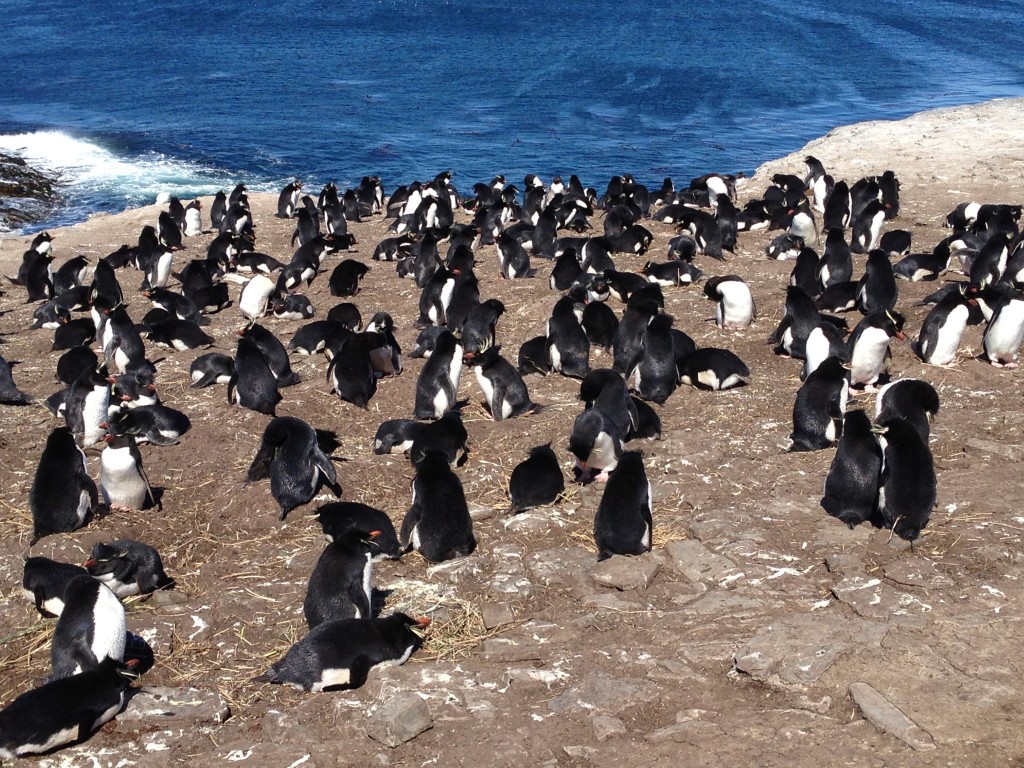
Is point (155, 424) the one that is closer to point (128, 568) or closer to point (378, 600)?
point (128, 568)

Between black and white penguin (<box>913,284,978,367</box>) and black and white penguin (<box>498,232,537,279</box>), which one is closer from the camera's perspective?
black and white penguin (<box>913,284,978,367</box>)

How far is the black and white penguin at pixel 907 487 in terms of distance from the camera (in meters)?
7.47

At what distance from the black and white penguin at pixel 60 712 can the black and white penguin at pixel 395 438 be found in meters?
4.00

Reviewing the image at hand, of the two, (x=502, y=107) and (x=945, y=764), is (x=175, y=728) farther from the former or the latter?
(x=502, y=107)

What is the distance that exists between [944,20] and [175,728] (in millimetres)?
65489

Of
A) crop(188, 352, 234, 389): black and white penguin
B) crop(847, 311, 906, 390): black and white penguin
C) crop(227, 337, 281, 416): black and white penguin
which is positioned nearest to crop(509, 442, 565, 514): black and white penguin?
crop(227, 337, 281, 416): black and white penguin

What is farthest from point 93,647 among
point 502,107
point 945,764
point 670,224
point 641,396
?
point 502,107

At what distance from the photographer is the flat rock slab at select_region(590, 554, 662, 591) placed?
724 cm

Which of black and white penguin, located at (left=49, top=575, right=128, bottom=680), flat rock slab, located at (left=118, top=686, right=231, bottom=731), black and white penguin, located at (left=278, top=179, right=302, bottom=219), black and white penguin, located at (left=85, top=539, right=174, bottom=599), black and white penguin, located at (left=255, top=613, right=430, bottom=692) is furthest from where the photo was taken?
black and white penguin, located at (left=278, top=179, right=302, bottom=219)

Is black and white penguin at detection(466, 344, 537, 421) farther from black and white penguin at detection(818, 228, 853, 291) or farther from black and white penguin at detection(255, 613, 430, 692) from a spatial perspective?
black and white penguin at detection(818, 228, 853, 291)

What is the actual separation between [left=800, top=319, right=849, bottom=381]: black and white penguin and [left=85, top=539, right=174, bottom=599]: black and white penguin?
6678 mm

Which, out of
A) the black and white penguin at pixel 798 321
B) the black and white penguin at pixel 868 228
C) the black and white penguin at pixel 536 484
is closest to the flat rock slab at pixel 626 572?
the black and white penguin at pixel 536 484

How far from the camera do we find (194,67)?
48938mm

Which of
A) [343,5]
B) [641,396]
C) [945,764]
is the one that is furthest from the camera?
[343,5]
